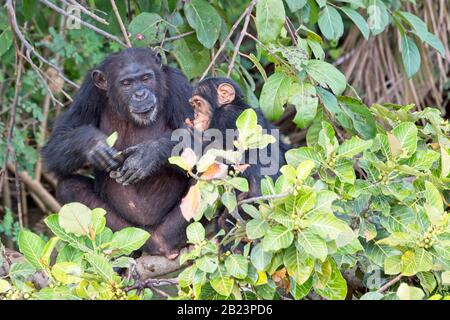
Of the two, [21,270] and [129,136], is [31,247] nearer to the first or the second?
[21,270]

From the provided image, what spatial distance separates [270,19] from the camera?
184 inches

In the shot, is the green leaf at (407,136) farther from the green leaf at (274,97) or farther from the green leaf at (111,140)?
the green leaf at (111,140)

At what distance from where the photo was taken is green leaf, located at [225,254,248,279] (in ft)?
11.2

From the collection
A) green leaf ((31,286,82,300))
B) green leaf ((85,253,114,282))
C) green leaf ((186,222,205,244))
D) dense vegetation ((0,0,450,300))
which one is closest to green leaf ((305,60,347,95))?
dense vegetation ((0,0,450,300))

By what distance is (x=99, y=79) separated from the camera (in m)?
5.23

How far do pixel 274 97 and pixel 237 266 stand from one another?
148cm

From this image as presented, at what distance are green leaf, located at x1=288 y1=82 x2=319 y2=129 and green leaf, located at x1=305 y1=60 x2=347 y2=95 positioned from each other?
0.08 metres

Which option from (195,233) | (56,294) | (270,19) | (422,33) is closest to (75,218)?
(56,294)

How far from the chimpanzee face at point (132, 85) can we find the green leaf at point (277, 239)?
1866 millimetres

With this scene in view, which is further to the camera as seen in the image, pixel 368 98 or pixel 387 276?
pixel 368 98

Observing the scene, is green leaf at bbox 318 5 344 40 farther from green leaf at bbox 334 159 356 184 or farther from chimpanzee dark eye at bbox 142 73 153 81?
green leaf at bbox 334 159 356 184
